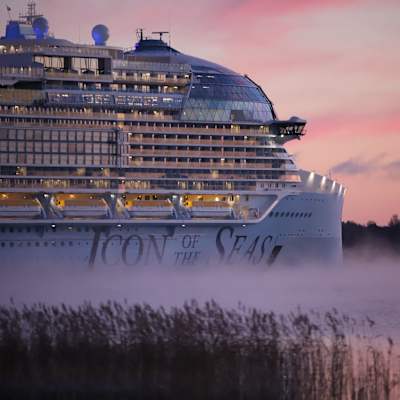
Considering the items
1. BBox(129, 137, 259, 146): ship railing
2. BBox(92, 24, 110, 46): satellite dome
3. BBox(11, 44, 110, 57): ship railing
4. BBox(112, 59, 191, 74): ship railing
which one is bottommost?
BBox(129, 137, 259, 146): ship railing

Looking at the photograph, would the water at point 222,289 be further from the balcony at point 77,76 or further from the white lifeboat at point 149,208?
the balcony at point 77,76

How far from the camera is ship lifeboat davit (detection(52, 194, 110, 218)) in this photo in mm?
84188

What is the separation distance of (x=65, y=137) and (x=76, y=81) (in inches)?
125

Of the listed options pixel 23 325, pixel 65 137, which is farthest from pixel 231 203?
pixel 23 325

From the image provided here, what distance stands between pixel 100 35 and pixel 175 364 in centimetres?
4634

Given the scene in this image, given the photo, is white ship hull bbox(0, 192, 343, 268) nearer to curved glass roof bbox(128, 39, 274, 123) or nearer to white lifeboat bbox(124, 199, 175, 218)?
white lifeboat bbox(124, 199, 175, 218)

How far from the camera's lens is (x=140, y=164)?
88562 mm

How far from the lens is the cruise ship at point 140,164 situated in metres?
84.8

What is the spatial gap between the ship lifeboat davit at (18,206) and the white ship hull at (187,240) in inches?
20.5

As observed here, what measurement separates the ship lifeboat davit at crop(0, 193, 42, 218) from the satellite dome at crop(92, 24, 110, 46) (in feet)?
37.8

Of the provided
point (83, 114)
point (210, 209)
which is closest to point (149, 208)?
point (210, 209)

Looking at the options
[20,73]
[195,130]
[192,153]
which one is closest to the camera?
[20,73]

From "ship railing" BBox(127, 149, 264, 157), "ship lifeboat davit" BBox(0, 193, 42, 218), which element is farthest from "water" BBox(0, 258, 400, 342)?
"ship railing" BBox(127, 149, 264, 157)

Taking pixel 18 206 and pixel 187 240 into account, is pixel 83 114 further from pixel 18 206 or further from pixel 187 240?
pixel 187 240
